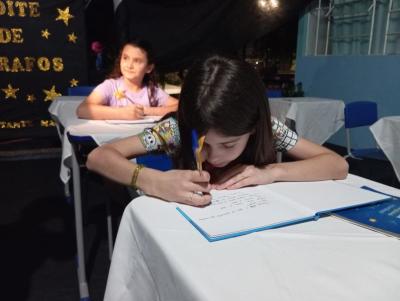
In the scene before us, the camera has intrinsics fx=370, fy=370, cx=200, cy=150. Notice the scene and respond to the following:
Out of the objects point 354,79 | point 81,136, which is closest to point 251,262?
point 81,136

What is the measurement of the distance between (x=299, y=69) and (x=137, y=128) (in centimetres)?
379

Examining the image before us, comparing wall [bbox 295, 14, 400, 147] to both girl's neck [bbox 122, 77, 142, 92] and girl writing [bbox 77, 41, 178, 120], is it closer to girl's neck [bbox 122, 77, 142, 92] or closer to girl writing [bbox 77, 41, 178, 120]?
girl writing [bbox 77, 41, 178, 120]

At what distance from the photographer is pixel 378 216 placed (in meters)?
0.65

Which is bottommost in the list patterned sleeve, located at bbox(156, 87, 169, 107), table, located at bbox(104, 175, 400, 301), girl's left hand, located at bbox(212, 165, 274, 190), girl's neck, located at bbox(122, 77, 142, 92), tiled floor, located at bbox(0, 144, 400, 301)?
tiled floor, located at bbox(0, 144, 400, 301)

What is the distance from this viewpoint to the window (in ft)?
11.9

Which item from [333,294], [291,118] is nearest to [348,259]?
[333,294]

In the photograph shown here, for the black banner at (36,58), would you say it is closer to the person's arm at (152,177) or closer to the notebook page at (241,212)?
the person's arm at (152,177)

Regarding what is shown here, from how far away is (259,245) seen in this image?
1.73 feet

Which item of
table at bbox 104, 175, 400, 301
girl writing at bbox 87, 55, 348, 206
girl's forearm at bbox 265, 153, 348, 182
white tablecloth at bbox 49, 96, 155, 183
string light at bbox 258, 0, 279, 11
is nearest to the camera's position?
table at bbox 104, 175, 400, 301

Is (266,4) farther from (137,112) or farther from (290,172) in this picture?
(290,172)

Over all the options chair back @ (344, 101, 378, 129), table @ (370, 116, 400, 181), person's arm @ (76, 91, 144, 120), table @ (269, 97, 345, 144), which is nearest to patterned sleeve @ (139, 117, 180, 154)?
person's arm @ (76, 91, 144, 120)

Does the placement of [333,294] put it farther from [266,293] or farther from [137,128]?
[137,128]

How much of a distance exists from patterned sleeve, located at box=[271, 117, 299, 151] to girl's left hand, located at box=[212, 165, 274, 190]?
0.63 feet

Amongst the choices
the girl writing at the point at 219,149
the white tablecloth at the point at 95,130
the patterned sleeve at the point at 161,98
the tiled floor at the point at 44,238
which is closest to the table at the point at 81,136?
the white tablecloth at the point at 95,130
